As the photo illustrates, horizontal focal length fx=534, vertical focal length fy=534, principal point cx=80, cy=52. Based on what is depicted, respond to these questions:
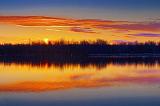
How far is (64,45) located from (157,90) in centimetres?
5784

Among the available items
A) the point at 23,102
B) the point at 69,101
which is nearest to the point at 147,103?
the point at 69,101

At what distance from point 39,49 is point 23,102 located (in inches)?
2308

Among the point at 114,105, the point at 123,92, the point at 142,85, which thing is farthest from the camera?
the point at 142,85

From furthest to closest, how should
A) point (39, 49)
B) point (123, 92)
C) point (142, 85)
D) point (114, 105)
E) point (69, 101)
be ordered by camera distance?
point (39, 49) < point (142, 85) < point (123, 92) < point (69, 101) < point (114, 105)

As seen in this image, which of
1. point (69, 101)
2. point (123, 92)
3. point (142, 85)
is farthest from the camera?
point (142, 85)

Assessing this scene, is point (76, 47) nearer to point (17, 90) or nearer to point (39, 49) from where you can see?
point (39, 49)

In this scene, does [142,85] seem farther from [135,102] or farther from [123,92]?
[135,102]

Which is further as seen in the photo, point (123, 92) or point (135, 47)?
point (135, 47)

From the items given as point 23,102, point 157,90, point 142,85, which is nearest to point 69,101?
point 23,102

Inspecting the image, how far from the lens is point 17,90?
53.9 ft

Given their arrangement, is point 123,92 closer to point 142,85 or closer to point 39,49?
point 142,85

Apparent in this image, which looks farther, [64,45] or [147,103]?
[64,45]

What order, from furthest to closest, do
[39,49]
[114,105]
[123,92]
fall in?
[39,49] → [123,92] → [114,105]

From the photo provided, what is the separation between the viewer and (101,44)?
72812mm
